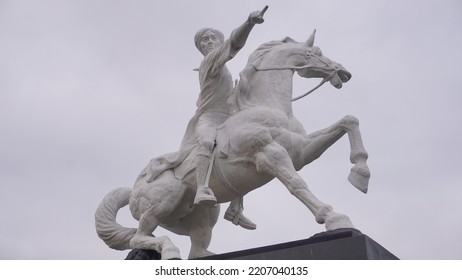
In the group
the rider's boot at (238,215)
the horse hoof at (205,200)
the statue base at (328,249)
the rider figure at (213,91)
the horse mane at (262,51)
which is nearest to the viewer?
the statue base at (328,249)

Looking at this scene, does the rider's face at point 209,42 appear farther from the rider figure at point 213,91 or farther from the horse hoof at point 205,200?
the horse hoof at point 205,200

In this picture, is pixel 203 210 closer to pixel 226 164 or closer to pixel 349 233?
pixel 226 164

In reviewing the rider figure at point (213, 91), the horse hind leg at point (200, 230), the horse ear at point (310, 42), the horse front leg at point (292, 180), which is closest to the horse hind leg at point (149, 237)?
the horse hind leg at point (200, 230)

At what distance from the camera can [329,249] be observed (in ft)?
20.8

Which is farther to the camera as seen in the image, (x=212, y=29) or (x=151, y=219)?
(x=212, y=29)

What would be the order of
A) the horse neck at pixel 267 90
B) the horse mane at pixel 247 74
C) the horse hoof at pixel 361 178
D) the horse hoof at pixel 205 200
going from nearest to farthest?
the horse hoof at pixel 361 178 < the horse hoof at pixel 205 200 < the horse neck at pixel 267 90 < the horse mane at pixel 247 74

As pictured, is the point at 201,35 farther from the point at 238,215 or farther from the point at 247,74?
the point at 238,215

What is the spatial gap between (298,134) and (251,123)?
0.54 metres

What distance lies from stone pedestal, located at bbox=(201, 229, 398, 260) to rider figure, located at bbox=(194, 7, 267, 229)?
1107mm

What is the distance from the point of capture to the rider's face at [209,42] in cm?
839

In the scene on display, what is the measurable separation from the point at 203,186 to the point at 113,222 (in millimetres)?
1548

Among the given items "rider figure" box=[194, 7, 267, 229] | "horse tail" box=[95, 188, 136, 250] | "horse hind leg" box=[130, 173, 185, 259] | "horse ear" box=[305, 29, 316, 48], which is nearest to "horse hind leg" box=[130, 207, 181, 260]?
"horse hind leg" box=[130, 173, 185, 259]
